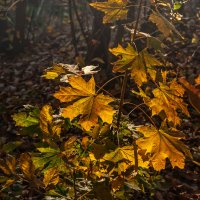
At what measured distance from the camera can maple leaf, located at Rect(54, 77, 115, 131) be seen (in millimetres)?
1396

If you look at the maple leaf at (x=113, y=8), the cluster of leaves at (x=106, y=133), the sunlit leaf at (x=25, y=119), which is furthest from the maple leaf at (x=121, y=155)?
the maple leaf at (x=113, y=8)

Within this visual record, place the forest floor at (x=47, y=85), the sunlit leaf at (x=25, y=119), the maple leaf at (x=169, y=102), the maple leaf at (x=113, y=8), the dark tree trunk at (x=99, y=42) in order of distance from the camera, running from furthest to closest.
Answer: the dark tree trunk at (x=99, y=42)
the forest floor at (x=47, y=85)
the sunlit leaf at (x=25, y=119)
the maple leaf at (x=113, y=8)
the maple leaf at (x=169, y=102)

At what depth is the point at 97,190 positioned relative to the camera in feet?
5.17

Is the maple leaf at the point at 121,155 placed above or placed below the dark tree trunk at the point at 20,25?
above

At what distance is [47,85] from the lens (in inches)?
217

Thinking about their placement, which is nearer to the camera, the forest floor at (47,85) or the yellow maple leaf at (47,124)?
the yellow maple leaf at (47,124)

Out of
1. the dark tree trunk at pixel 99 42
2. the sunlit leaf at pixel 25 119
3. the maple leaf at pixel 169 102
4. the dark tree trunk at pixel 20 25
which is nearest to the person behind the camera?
the maple leaf at pixel 169 102

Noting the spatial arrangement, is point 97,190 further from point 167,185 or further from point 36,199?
point 36,199

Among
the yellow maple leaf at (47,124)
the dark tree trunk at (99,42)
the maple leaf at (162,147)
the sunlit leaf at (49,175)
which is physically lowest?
the dark tree trunk at (99,42)

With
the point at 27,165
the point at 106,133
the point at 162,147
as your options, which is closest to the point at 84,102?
the point at 106,133

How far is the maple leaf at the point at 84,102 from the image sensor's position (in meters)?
1.40

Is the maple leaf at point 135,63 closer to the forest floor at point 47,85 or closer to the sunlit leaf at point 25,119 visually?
the sunlit leaf at point 25,119

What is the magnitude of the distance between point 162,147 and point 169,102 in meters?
0.23

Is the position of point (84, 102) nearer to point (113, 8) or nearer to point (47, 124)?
point (47, 124)
